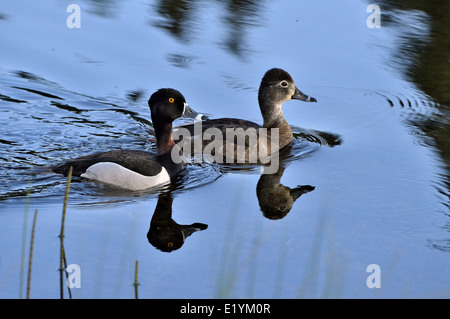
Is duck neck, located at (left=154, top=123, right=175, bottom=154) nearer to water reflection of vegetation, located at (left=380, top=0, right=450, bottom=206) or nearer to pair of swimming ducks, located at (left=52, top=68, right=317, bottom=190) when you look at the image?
pair of swimming ducks, located at (left=52, top=68, right=317, bottom=190)

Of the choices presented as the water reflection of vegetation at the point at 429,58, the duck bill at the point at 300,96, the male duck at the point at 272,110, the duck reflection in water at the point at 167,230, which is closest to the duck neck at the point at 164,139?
the male duck at the point at 272,110

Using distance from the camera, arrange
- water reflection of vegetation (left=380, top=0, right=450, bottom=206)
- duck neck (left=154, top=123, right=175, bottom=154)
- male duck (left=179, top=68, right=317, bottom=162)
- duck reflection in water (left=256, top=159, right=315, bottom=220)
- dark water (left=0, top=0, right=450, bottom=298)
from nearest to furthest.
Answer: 1. dark water (left=0, top=0, right=450, bottom=298)
2. duck reflection in water (left=256, top=159, right=315, bottom=220)
3. duck neck (left=154, top=123, right=175, bottom=154)
4. male duck (left=179, top=68, right=317, bottom=162)
5. water reflection of vegetation (left=380, top=0, right=450, bottom=206)

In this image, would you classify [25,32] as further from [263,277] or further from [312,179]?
[263,277]

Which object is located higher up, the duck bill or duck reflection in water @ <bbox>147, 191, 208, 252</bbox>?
the duck bill

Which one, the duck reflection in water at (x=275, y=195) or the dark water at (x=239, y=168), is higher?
the dark water at (x=239, y=168)

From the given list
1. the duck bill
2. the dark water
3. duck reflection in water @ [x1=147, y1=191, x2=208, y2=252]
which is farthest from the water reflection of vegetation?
duck reflection in water @ [x1=147, y1=191, x2=208, y2=252]

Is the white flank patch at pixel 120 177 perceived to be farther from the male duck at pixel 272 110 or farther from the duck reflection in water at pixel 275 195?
the male duck at pixel 272 110

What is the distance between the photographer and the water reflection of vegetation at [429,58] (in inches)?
408

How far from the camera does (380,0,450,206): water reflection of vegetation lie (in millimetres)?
10375

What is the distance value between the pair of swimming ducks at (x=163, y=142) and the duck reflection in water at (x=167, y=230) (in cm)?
92

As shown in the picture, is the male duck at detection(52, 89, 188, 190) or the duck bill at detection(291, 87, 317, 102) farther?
the duck bill at detection(291, 87, 317, 102)

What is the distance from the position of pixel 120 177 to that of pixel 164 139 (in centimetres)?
105

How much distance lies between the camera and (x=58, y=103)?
1116 centimetres

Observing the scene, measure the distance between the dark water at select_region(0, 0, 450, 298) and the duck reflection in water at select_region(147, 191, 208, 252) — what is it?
0.11 feet
